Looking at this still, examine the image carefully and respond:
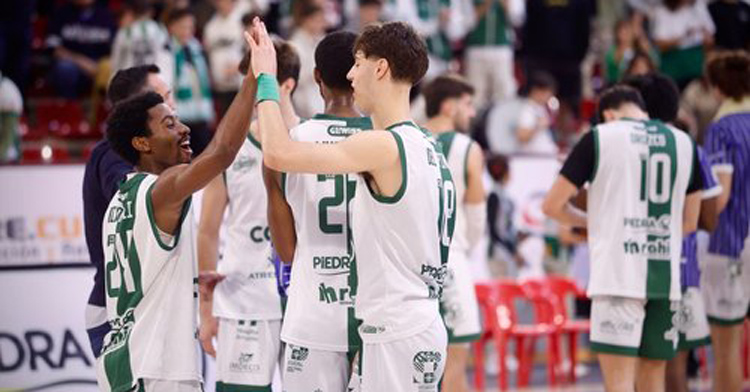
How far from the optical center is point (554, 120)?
1652 centimetres

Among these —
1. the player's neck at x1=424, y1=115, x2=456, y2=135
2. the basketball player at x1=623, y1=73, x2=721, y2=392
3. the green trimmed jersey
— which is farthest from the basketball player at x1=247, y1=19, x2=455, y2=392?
the green trimmed jersey

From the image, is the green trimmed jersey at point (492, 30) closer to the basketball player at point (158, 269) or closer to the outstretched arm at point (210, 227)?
the outstretched arm at point (210, 227)

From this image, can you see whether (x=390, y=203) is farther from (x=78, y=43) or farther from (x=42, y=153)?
(x=78, y=43)

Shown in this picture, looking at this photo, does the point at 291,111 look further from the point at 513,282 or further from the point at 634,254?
the point at 513,282

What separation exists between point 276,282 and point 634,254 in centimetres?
211

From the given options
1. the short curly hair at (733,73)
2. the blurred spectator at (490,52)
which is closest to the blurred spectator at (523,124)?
the blurred spectator at (490,52)

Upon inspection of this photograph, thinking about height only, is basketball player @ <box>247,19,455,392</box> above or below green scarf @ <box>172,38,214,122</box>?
below

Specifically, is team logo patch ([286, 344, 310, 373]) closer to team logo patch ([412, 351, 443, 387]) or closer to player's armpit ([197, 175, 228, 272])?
team logo patch ([412, 351, 443, 387])

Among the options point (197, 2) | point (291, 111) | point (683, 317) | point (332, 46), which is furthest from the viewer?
point (197, 2)

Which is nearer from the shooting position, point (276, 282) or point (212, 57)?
point (276, 282)

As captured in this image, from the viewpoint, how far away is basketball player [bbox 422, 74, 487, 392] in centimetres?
867

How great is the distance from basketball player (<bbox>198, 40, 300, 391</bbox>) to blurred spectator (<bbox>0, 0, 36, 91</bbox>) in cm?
741

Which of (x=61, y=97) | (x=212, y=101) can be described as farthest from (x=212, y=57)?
(x=61, y=97)

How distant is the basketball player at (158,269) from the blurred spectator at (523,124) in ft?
31.2
